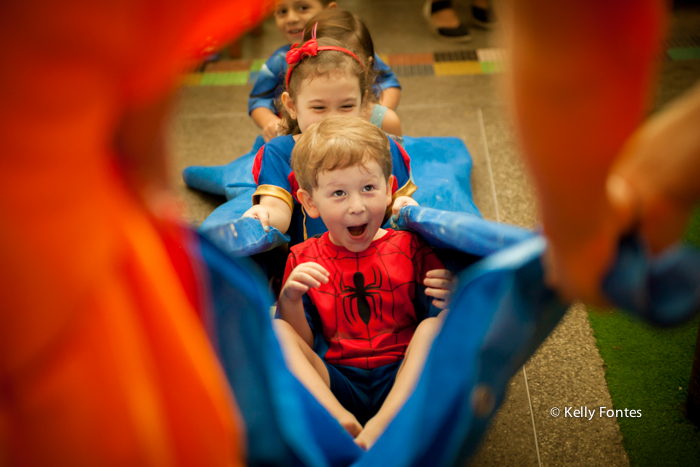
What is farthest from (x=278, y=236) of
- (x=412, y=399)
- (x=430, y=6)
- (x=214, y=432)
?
(x=430, y=6)

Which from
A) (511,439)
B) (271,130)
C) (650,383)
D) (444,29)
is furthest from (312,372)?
(444,29)

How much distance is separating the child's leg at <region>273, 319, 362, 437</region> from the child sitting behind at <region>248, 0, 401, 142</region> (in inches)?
36.5

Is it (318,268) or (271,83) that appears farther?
(271,83)

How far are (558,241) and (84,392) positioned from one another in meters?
0.35

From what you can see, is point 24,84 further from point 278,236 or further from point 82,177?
point 278,236

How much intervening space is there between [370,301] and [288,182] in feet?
1.29

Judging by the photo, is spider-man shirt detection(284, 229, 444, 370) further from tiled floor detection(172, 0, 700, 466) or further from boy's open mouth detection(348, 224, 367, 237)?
tiled floor detection(172, 0, 700, 466)

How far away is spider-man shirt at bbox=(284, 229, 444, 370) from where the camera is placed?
39.4 inches

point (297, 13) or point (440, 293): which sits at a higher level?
point (297, 13)

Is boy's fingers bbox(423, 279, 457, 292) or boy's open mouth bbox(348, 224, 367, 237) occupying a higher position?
boy's open mouth bbox(348, 224, 367, 237)

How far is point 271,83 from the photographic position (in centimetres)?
176

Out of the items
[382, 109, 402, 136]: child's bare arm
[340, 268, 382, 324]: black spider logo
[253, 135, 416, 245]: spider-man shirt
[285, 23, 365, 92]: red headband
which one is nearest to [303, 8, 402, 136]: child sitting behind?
[382, 109, 402, 136]: child's bare arm

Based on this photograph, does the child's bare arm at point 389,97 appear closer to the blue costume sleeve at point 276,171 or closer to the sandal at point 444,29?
the blue costume sleeve at point 276,171

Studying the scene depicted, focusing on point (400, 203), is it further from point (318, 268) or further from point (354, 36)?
point (354, 36)
